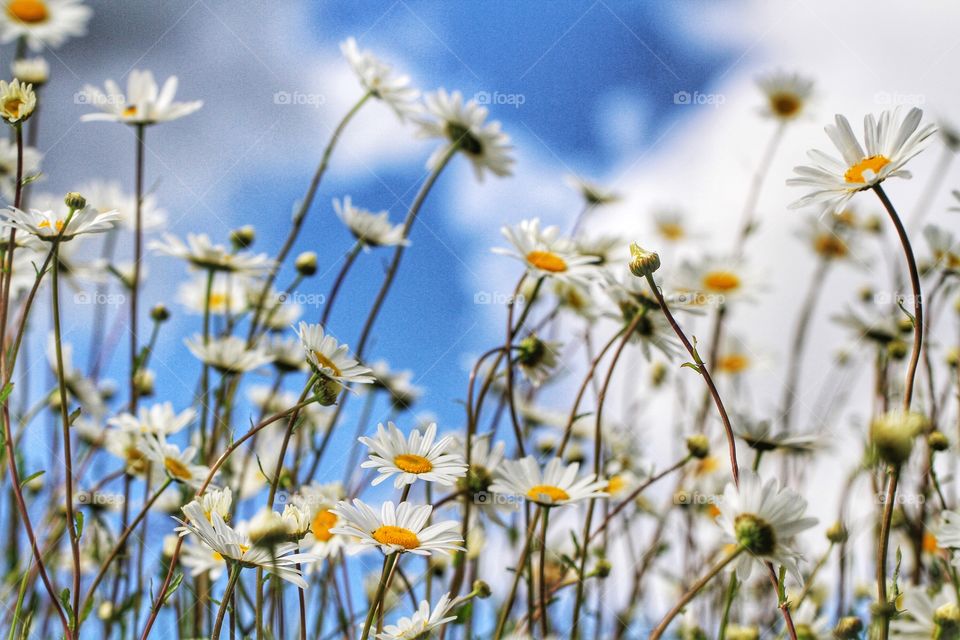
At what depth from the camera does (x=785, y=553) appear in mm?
1006

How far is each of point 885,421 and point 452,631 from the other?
0.99 m

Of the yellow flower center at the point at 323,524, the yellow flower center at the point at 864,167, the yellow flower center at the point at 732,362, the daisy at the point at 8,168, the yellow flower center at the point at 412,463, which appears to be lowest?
the yellow flower center at the point at 323,524

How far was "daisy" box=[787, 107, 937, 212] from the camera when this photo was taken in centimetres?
114

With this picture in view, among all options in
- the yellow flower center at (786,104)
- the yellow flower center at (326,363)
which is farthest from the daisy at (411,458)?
the yellow flower center at (786,104)

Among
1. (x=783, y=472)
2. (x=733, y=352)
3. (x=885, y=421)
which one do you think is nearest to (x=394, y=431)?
(x=885, y=421)

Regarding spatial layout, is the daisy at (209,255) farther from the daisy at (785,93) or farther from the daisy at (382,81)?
the daisy at (785,93)

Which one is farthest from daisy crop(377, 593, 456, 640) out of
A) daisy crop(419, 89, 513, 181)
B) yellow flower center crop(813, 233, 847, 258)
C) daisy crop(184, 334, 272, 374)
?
yellow flower center crop(813, 233, 847, 258)

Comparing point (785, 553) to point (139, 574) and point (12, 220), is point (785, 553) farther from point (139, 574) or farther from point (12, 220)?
point (139, 574)

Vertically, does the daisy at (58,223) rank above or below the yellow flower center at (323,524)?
above

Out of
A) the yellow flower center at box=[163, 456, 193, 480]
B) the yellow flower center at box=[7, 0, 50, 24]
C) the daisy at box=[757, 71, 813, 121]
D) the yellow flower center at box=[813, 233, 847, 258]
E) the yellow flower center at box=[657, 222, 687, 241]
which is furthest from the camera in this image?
the yellow flower center at box=[657, 222, 687, 241]

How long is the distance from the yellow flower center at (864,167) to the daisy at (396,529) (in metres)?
0.72

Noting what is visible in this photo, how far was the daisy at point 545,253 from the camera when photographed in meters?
1.48

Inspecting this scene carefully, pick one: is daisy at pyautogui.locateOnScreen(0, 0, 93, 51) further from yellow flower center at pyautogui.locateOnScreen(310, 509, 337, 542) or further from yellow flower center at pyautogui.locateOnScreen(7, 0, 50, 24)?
yellow flower center at pyautogui.locateOnScreen(310, 509, 337, 542)

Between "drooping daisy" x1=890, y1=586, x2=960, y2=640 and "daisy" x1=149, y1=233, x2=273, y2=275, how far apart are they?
1374mm
